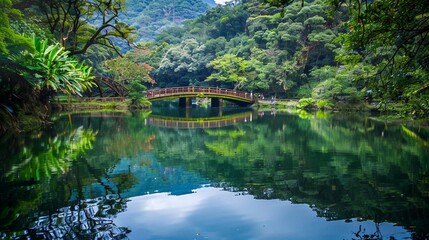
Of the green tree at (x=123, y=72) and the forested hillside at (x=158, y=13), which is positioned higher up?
the forested hillside at (x=158, y=13)

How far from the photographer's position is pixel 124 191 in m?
7.89

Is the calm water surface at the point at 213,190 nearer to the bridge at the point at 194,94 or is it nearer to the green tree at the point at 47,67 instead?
the green tree at the point at 47,67

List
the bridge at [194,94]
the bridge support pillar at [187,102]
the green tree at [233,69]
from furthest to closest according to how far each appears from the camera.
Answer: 1. the green tree at [233,69]
2. the bridge support pillar at [187,102]
3. the bridge at [194,94]

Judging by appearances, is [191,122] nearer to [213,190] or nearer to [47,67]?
[47,67]

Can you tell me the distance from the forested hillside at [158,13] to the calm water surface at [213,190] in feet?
302

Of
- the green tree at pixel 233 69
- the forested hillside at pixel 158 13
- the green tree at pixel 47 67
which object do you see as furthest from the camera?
the forested hillside at pixel 158 13

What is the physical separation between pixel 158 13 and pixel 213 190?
106009 millimetres

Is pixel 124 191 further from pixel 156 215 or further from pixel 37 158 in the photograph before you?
pixel 37 158

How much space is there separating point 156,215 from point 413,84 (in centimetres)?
660

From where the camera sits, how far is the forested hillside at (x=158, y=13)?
104 m

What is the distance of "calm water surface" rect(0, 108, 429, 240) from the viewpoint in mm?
5711

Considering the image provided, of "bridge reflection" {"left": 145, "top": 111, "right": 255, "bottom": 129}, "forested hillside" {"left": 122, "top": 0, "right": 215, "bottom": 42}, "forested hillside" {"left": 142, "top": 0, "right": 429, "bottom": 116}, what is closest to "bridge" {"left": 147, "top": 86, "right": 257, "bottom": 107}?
"forested hillside" {"left": 142, "top": 0, "right": 429, "bottom": 116}

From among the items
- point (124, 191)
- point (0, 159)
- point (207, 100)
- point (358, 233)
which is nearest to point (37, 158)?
point (0, 159)

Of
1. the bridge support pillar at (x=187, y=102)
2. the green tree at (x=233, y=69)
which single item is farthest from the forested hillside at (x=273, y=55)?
the bridge support pillar at (x=187, y=102)
